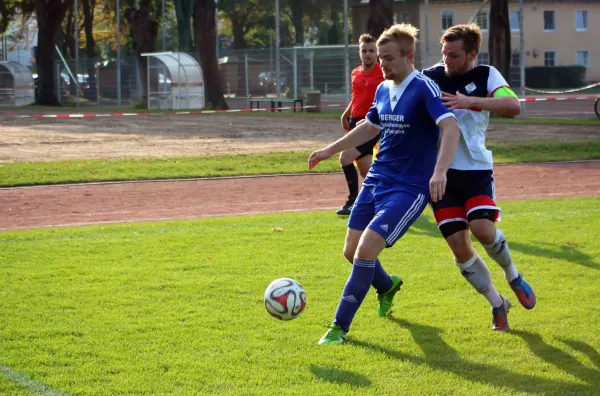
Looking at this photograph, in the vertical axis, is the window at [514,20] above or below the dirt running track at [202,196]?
above

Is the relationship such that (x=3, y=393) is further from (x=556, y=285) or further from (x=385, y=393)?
(x=556, y=285)

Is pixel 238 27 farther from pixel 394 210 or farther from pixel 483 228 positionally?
pixel 394 210

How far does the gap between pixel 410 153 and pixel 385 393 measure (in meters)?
1.67

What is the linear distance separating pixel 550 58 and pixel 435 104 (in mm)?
62347

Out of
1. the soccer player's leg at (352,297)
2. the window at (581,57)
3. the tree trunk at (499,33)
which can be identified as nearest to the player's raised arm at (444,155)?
the soccer player's leg at (352,297)

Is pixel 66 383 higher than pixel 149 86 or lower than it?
lower

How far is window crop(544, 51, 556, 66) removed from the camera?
64.5 metres

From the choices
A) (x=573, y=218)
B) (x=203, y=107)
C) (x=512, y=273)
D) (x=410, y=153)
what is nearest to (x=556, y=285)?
(x=512, y=273)

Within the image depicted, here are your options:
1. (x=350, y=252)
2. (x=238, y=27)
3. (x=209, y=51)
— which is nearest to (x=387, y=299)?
(x=350, y=252)

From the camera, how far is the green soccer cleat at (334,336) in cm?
563

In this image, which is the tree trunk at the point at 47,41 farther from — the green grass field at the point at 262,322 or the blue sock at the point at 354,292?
the blue sock at the point at 354,292

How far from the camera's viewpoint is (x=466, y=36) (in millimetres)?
5773

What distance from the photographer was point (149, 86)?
41.8m

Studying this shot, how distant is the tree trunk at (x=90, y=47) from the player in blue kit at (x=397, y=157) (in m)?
44.4
